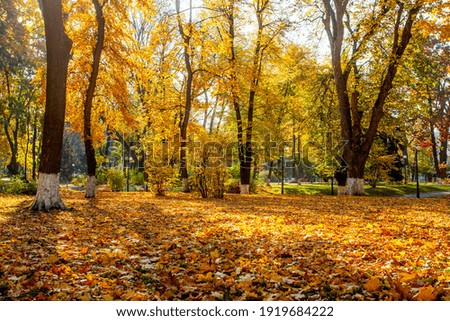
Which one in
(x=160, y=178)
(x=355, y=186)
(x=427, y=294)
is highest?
(x=160, y=178)

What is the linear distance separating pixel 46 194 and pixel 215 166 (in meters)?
7.02

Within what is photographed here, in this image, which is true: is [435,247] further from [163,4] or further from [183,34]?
[163,4]

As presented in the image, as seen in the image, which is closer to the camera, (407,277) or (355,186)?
(407,277)

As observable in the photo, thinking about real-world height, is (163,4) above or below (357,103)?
above

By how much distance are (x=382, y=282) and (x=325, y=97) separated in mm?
18302

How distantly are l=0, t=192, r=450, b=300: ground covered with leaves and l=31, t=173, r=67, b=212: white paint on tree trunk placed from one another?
1529 mm

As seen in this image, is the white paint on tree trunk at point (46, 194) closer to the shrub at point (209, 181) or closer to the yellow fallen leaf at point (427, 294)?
the shrub at point (209, 181)

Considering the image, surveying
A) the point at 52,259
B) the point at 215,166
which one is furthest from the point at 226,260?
the point at 215,166

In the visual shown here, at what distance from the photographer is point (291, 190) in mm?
29016

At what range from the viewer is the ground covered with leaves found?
11.9ft

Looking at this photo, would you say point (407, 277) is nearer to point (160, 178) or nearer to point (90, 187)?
point (90, 187)

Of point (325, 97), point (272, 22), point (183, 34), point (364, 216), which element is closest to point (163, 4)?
point (183, 34)

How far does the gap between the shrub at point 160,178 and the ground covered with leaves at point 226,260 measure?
853 centimetres

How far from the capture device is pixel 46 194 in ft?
32.0
